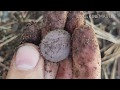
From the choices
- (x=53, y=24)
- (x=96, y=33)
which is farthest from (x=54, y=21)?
(x=96, y=33)

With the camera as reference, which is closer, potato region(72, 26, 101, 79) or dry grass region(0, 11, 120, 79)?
potato region(72, 26, 101, 79)

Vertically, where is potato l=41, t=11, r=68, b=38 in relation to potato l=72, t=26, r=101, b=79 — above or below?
above

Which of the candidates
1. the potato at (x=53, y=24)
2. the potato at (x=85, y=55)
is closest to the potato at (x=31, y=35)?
the potato at (x=53, y=24)

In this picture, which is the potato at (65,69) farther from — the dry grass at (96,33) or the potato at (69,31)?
the dry grass at (96,33)

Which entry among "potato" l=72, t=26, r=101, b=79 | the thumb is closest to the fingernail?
the thumb

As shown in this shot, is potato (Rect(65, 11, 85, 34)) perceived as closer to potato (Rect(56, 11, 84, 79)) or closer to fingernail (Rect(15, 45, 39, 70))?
potato (Rect(56, 11, 84, 79))

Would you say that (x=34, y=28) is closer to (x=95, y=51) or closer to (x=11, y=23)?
(x=11, y=23)
